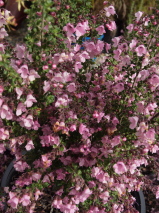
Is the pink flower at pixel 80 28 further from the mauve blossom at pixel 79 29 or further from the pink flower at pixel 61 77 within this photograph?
the pink flower at pixel 61 77

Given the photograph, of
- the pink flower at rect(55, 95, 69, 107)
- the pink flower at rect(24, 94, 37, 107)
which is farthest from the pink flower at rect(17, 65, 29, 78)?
the pink flower at rect(55, 95, 69, 107)

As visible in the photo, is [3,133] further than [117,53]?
No

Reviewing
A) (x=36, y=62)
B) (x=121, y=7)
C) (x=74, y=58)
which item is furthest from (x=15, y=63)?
(x=121, y=7)

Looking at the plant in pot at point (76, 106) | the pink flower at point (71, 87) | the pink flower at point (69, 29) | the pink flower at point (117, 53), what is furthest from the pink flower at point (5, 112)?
the pink flower at point (117, 53)

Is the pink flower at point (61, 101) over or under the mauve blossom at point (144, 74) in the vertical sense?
under

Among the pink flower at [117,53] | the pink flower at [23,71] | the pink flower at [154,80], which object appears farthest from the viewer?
the pink flower at [117,53]

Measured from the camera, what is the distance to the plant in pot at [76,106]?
1367 mm

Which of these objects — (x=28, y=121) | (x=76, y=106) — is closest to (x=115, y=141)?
(x=76, y=106)

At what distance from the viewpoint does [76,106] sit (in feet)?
5.06

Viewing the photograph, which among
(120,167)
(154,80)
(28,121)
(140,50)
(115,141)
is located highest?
(140,50)

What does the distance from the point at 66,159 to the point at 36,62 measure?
2.33 ft

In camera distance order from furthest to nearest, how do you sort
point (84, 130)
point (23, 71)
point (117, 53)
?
point (117, 53)
point (84, 130)
point (23, 71)

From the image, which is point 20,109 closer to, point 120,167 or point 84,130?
point 84,130

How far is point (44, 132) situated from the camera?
5.35 feet
